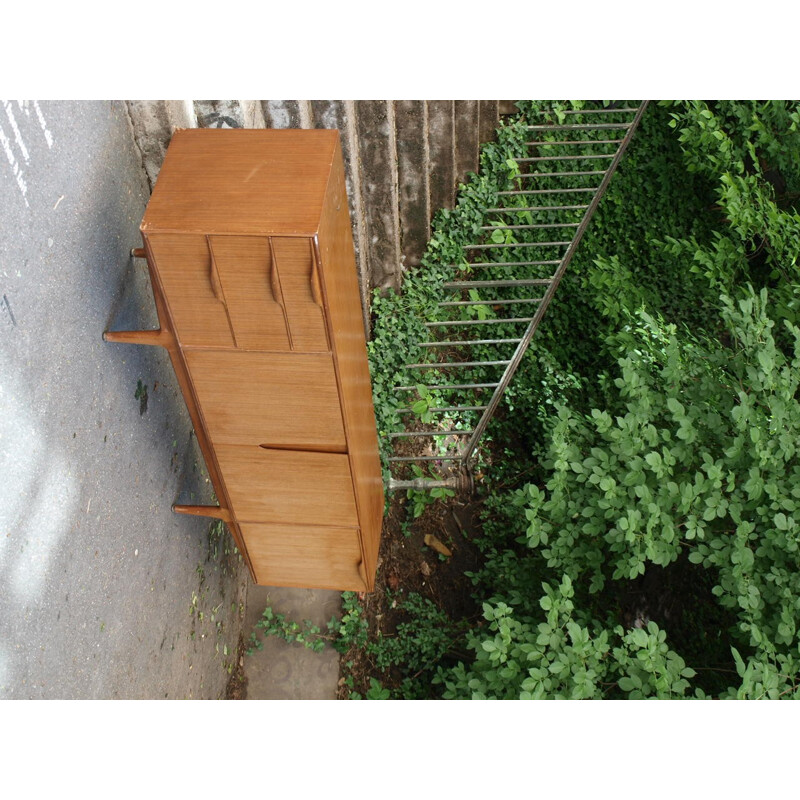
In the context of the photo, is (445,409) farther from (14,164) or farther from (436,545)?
(14,164)

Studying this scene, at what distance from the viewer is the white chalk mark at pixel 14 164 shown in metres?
1.61

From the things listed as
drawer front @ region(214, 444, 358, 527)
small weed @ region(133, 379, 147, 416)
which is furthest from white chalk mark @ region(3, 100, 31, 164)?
drawer front @ region(214, 444, 358, 527)

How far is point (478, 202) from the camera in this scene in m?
4.45

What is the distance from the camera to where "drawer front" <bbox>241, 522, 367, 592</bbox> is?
2.82 metres

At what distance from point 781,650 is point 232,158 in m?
2.62

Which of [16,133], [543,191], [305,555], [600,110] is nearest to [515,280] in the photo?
[543,191]

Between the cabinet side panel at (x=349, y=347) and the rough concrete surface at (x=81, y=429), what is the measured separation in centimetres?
72

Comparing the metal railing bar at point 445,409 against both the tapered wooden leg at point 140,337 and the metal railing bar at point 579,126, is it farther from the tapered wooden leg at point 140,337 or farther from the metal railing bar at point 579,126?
the tapered wooden leg at point 140,337

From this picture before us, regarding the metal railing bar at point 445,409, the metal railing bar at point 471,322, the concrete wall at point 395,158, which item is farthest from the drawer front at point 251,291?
the metal railing bar at point 445,409

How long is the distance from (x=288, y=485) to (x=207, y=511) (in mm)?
449

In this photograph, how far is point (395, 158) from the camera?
3867mm

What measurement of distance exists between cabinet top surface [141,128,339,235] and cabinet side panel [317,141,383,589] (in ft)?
0.19

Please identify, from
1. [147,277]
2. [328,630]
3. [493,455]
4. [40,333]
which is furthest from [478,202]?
[40,333]

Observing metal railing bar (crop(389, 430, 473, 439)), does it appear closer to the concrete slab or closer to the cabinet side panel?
the concrete slab
